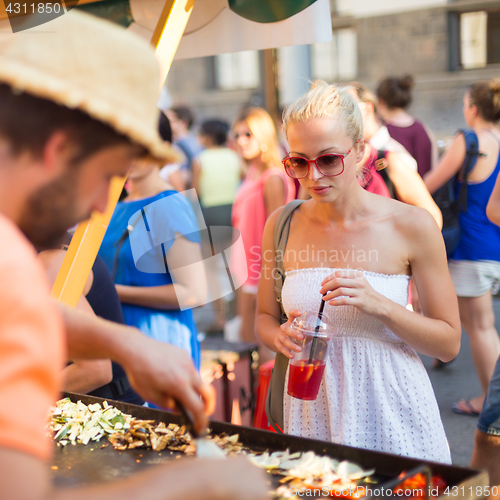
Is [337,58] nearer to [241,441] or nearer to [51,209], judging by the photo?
[241,441]

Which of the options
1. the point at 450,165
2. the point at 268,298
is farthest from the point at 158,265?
the point at 450,165

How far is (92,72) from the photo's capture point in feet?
2.47

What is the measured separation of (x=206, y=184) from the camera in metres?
7.16

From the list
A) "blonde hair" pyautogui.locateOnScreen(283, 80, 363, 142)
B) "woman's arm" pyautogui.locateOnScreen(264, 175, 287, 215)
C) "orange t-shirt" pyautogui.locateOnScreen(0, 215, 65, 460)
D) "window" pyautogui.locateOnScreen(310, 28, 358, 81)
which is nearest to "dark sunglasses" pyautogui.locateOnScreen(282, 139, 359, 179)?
Answer: "blonde hair" pyautogui.locateOnScreen(283, 80, 363, 142)

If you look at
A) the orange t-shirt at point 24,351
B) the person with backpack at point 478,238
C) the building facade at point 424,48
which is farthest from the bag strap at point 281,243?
the building facade at point 424,48

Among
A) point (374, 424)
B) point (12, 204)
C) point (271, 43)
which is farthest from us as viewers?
point (271, 43)

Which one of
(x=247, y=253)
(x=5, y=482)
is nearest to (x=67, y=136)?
(x=5, y=482)

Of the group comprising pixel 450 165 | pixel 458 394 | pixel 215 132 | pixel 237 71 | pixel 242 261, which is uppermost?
pixel 237 71

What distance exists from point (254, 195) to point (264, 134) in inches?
21.2

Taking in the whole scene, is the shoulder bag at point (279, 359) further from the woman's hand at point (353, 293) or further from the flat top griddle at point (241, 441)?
the flat top griddle at point (241, 441)

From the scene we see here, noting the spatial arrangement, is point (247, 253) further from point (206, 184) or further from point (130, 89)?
point (130, 89)

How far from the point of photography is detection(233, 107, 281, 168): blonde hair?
4613mm

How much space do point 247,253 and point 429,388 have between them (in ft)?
9.52

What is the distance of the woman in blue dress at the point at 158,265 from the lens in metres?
2.54
